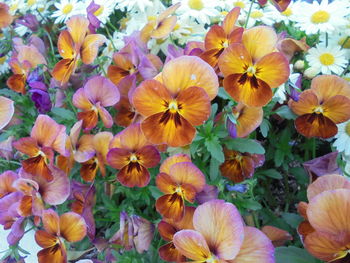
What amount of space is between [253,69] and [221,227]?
1.08 feet

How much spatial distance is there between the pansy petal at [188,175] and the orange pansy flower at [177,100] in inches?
1.8

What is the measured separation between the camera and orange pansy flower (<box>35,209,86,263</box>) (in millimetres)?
988

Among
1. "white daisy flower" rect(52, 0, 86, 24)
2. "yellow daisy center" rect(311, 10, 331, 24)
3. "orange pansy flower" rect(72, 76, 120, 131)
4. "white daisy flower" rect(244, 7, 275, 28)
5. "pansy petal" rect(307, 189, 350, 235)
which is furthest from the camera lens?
"white daisy flower" rect(52, 0, 86, 24)

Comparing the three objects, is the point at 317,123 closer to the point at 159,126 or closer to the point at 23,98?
the point at 159,126

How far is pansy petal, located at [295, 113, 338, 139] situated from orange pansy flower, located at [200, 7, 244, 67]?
25cm

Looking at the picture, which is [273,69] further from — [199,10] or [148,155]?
[199,10]

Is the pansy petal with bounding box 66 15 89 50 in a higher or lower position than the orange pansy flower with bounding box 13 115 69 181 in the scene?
higher

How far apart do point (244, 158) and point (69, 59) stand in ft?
1.69

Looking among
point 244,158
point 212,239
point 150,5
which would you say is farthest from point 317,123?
point 150,5

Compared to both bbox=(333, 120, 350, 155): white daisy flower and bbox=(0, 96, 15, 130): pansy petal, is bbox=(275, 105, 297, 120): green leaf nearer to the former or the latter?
bbox=(333, 120, 350, 155): white daisy flower

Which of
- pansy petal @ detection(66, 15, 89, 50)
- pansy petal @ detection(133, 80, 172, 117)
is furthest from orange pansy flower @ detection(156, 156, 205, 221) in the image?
pansy petal @ detection(66, 15, 89, 50)

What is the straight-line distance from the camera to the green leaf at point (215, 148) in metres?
0.98

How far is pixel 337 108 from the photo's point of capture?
3.33ft

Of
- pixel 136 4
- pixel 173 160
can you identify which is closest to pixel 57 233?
pixel 173 160
